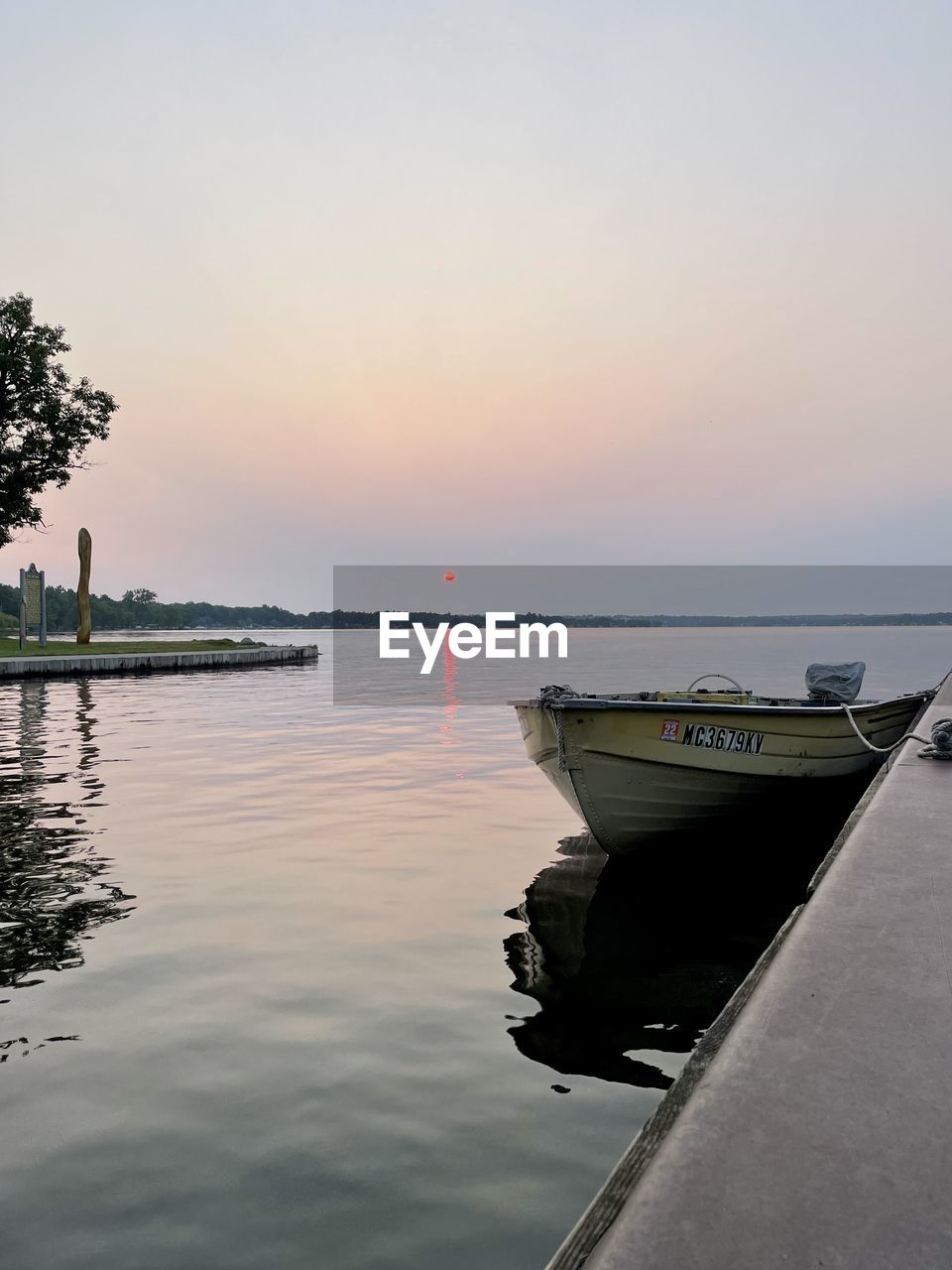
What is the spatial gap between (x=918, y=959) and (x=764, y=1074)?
120cm

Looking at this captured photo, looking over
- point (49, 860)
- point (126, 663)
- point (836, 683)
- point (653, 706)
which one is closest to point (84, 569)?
point (126, 663)

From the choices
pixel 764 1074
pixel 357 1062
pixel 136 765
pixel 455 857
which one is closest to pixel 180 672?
pixel 136 765

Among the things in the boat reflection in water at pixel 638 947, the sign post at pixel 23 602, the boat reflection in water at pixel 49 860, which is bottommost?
the boat reflection in water at pixel 638 947

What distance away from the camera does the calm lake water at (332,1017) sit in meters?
3.76

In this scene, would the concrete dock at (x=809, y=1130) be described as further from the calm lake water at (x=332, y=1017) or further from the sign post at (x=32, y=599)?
the sign post at (x=32, y=599)

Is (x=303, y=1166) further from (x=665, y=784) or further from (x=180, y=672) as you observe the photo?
(x=180, y=672)

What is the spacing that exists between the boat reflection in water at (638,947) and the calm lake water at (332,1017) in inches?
1.2

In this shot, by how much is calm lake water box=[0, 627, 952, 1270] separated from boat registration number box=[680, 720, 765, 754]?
1.40 meters

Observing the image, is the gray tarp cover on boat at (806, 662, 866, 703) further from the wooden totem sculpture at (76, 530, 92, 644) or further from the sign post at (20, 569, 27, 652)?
the wooden totem sculpture at (76, 530, 92, 644)

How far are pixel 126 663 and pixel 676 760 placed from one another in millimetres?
38556

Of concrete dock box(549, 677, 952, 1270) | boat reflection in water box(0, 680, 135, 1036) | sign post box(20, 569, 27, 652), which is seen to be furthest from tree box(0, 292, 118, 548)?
concrete dock box(549, 677, 952, 1270)

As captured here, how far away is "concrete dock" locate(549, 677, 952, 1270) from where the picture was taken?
181cm

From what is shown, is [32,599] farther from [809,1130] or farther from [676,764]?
[809,1130]

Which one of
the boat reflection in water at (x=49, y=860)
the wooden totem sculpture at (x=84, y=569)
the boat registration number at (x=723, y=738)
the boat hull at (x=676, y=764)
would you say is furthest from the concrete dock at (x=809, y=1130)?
the wooden totem sculpture at (x=84, y=569)
